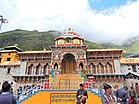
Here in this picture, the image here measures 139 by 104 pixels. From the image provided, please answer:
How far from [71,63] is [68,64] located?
0.61m

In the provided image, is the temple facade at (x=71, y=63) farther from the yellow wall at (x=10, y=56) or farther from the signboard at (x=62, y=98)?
the signboard at (x=62, y=98)

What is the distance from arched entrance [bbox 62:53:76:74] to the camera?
2617 cm

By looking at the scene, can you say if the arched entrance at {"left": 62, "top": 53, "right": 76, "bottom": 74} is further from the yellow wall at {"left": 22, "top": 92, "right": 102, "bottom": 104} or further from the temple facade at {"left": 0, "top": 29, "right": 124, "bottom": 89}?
the yellow wall at {"left": 22, "top": 92, "right": 102, "bottom": 104}

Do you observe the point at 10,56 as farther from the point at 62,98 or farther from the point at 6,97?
the point at 6,97

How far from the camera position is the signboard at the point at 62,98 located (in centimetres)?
1332

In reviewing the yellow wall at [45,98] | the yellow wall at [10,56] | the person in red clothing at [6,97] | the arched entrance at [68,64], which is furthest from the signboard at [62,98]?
the yellow wall at [10,56]

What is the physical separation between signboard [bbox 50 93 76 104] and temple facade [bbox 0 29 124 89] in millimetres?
10292

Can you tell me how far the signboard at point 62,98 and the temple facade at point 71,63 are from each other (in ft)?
33.8

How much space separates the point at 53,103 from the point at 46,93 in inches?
48.9

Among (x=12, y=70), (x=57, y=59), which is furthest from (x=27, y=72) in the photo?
(x=57, y=59)

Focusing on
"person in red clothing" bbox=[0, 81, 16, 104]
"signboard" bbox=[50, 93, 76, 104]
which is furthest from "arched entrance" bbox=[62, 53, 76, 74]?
"person in red clothing" bbox=[0, 81, 16, 104]

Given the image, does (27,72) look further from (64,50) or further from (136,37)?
(136,37)

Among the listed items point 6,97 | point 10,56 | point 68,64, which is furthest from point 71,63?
point 6,97

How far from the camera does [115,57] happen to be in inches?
1059
